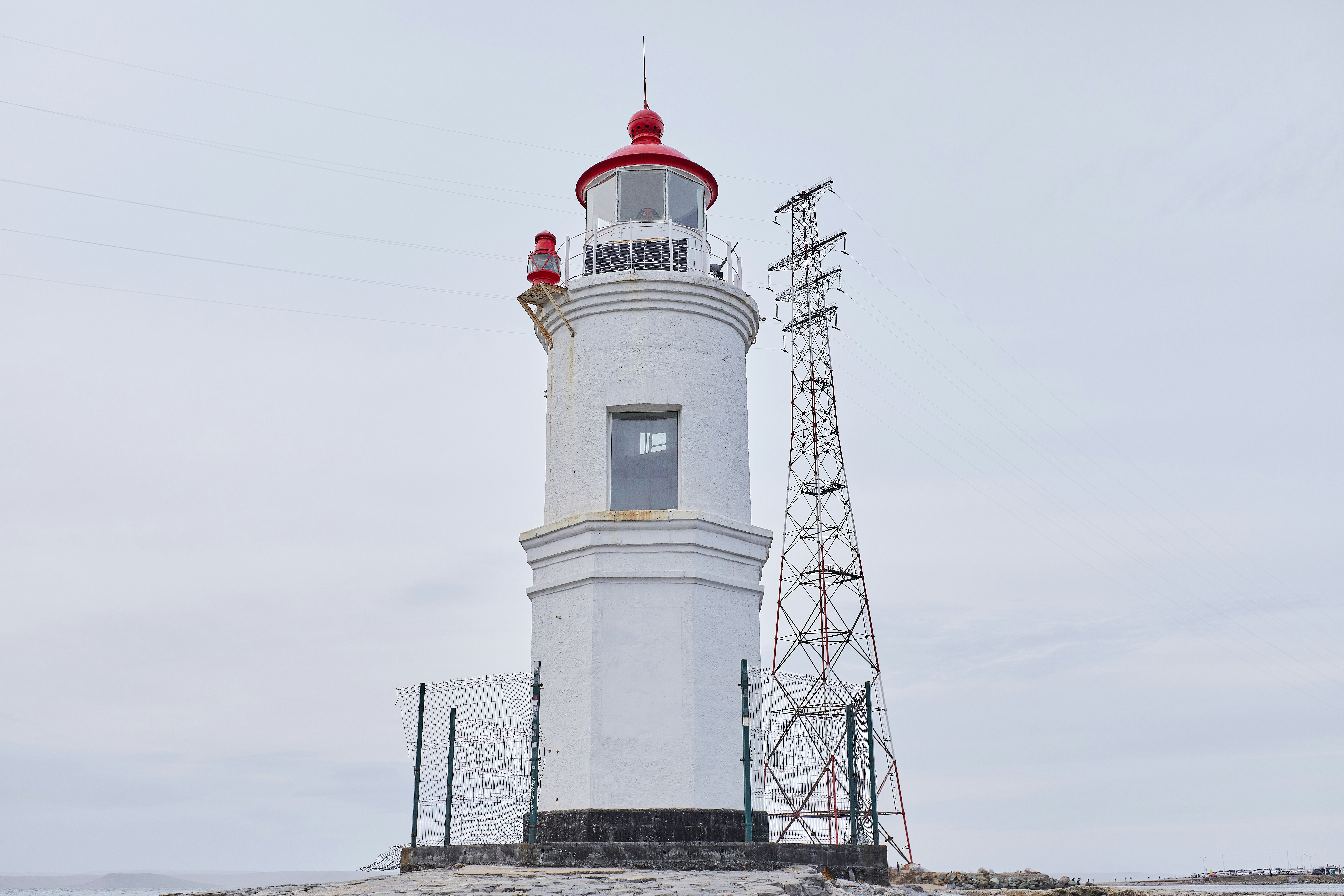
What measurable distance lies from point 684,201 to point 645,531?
5565 mm

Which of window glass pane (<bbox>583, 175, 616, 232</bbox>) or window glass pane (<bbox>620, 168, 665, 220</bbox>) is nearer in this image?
window glass pane (<bbox>620, 168, 665, 220</bbox>)

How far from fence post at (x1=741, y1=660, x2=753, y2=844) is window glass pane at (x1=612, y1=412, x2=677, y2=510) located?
8.15 ft

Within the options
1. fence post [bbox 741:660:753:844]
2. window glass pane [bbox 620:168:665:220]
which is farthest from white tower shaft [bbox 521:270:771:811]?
window glass pane [bbox 620:168:665:220]

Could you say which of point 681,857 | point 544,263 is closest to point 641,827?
point 681,857

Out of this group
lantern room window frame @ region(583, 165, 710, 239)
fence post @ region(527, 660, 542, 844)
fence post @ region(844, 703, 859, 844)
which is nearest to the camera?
fence post @ region(844, 703, 859, 844)

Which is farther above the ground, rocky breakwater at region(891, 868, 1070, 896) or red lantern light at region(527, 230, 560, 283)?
red lantern light at region(527, 230, 560, 283)

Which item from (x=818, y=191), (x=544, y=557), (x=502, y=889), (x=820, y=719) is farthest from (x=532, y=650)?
(x=818, y=191)

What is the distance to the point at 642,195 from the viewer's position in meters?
16.5

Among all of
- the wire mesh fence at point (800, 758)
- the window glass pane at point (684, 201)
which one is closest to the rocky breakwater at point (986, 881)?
the wire mesh fence at point (800, 758)

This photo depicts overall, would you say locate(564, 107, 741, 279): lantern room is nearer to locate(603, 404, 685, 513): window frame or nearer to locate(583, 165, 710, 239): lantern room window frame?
locate(583, 165, 710, 239): lantern room window frame

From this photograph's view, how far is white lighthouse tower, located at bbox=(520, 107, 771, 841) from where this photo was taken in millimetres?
13180

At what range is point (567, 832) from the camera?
13.0m

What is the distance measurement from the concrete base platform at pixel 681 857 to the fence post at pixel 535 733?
0.32 meters

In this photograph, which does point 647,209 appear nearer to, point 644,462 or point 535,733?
point 644,462
